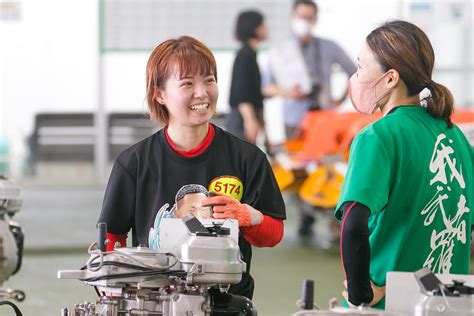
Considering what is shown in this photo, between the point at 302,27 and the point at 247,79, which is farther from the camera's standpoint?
the point at 302,27

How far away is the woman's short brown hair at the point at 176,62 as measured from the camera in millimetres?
3025

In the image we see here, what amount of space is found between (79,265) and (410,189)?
14.9ft

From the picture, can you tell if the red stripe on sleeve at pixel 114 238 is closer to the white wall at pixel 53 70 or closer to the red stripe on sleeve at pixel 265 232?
the red stripe on sleeve at pixel 265 232

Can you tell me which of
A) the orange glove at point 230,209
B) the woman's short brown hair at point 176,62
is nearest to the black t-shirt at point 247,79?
the woman's short brown hair at point 176,62

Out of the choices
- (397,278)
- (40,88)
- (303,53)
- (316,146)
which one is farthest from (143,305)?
(40,88)

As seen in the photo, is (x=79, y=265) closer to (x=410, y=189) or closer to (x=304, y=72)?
(x=304, y=72)

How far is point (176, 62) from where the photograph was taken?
3039 mm

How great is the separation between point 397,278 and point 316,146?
19.6 ft

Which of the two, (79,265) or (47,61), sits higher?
(47,61)

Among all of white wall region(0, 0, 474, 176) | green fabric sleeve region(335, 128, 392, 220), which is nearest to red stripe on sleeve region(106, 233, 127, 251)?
green fabric sleeve region(335, 128, 392, 220)

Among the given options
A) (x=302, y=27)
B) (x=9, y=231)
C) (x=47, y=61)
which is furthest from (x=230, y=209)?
(x=47, y=61)

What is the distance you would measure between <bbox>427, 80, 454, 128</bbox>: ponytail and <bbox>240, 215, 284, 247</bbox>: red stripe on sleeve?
0.51 metres

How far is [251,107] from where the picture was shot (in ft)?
27.1

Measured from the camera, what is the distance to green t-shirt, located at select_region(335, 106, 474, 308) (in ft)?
8.71
